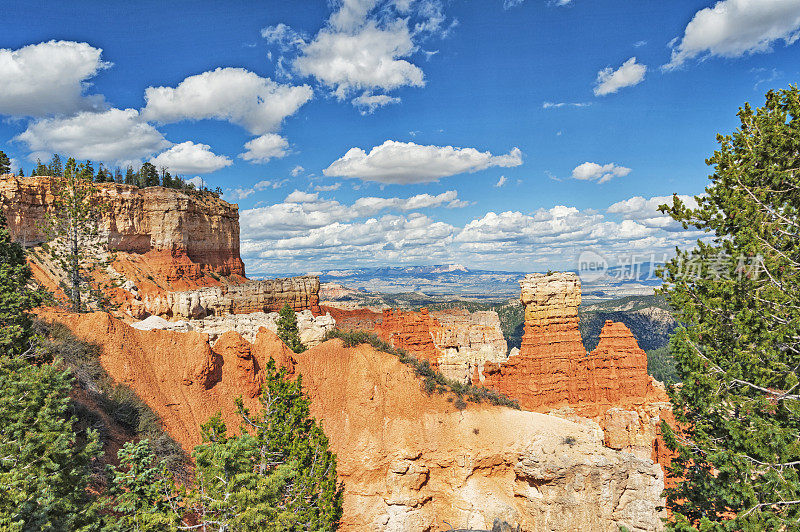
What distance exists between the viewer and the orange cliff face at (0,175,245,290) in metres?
53.7

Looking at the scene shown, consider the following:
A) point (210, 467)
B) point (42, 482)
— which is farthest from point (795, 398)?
point (42, 482)

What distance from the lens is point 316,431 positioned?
61.4 feet

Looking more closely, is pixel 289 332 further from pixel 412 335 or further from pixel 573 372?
pixel 573 372

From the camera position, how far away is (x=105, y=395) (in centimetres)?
1867

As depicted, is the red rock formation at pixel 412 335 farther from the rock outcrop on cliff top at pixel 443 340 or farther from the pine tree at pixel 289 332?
the pine tree at pixel 289 332

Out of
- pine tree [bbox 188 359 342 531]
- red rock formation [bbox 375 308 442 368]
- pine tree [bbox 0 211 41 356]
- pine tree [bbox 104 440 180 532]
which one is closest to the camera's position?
pine tree [bbox 104 440 180 532]

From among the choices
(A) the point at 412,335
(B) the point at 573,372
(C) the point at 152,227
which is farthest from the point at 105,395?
(C) the point at 152,227

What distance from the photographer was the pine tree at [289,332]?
33250 millimetres

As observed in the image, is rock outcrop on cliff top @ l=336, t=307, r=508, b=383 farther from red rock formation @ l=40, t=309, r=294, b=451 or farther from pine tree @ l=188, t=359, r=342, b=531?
pine tree @ l=188, t=359, r=342, b=531

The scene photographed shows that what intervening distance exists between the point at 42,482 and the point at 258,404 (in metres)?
15.4

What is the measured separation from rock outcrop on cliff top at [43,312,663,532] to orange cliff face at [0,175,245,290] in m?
43.8

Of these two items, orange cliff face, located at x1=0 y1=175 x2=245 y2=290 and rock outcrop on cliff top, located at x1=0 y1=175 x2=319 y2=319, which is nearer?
rock outcrop on cliff top, located at x1=0 y1=175 x2=319 y2=319

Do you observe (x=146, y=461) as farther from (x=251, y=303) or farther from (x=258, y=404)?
(x=251, y=303)

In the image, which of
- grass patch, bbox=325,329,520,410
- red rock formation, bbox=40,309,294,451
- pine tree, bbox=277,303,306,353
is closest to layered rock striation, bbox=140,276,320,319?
pine tree, bbox=277,303,306,353
